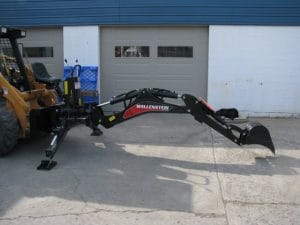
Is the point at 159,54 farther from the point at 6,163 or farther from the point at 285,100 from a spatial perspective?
the point at 6,163

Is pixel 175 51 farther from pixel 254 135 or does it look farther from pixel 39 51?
pixel 254 135

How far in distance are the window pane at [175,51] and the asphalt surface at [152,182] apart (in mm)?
3549

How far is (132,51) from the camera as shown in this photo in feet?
42.5

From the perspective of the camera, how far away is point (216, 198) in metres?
6.00

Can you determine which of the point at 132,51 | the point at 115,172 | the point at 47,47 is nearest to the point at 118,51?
the point at 132,51

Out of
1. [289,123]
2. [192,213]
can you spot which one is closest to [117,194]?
[192,213]

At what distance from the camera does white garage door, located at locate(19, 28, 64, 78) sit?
43.7ft

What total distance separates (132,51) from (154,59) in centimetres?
65

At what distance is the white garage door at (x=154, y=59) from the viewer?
12711mm

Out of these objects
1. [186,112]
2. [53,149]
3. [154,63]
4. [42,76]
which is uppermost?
[154,63]

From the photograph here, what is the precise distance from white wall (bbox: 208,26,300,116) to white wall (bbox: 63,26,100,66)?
313 cm

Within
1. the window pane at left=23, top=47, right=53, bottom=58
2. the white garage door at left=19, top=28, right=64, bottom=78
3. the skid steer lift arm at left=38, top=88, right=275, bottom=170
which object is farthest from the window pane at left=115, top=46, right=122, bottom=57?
the skid steer lift arm at left=38, top=88, right=275, bottom=170

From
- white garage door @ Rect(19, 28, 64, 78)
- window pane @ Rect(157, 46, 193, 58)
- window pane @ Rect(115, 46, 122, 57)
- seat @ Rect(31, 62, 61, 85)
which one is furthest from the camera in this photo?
white garage door @ Rect(19, 28, 64, 78)

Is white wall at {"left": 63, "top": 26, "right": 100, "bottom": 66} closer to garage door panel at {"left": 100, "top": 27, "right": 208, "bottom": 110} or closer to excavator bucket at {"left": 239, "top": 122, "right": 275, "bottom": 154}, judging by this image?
garage door panel at {"left": 100, "top": 27, "right": 208, "bottom": 110}
